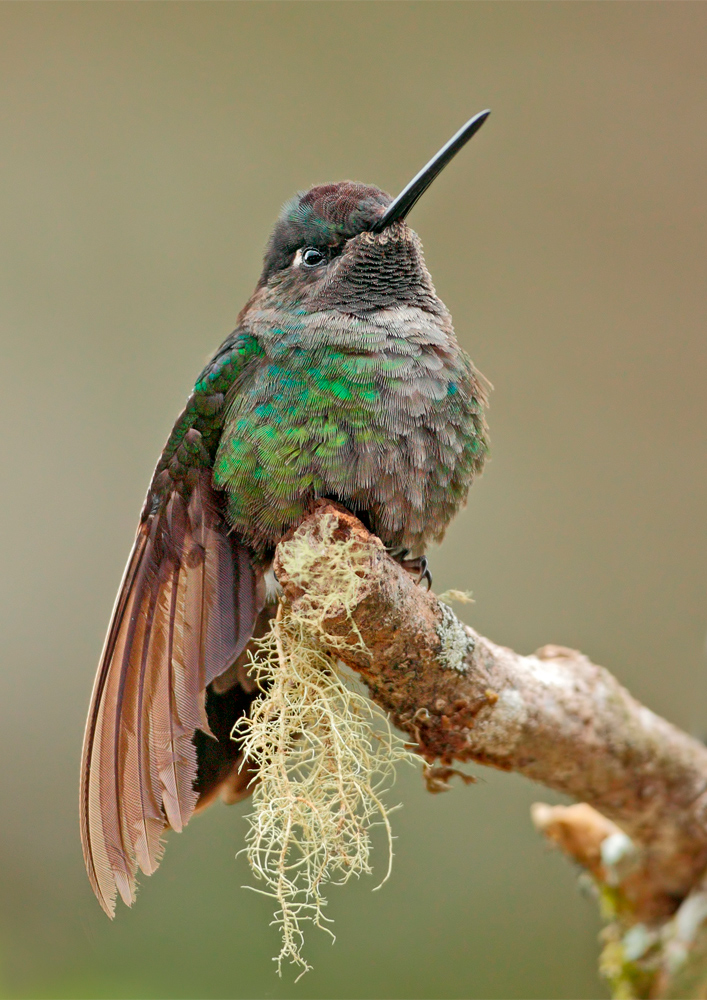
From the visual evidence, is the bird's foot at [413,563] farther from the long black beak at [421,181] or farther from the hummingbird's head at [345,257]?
the long black beak at [421,181]

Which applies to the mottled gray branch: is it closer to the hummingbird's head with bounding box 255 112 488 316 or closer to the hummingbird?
the hummingbird

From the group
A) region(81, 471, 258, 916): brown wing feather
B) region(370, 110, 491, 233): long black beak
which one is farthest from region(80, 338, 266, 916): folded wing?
region(370, 110, 491, 233): long black beak

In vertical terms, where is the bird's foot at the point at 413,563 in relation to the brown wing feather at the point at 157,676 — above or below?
above

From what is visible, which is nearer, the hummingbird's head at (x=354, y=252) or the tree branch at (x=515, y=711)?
the tree branch at (x=515, y=711)

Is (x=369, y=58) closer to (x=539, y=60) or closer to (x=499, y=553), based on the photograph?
(x=539, y=60)

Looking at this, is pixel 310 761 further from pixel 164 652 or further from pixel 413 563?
pixel 413 563

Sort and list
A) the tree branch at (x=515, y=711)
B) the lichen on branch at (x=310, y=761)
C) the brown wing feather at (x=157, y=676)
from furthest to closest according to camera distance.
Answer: the brown wing feather at (x=157, y=676) → the lichen on branch at (x=310, y=761) → the tree branch at (x=515, y=711)

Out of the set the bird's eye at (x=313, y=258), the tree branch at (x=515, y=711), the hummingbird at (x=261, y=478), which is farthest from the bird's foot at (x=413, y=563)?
the bird's eye at (x=313, y=258)
